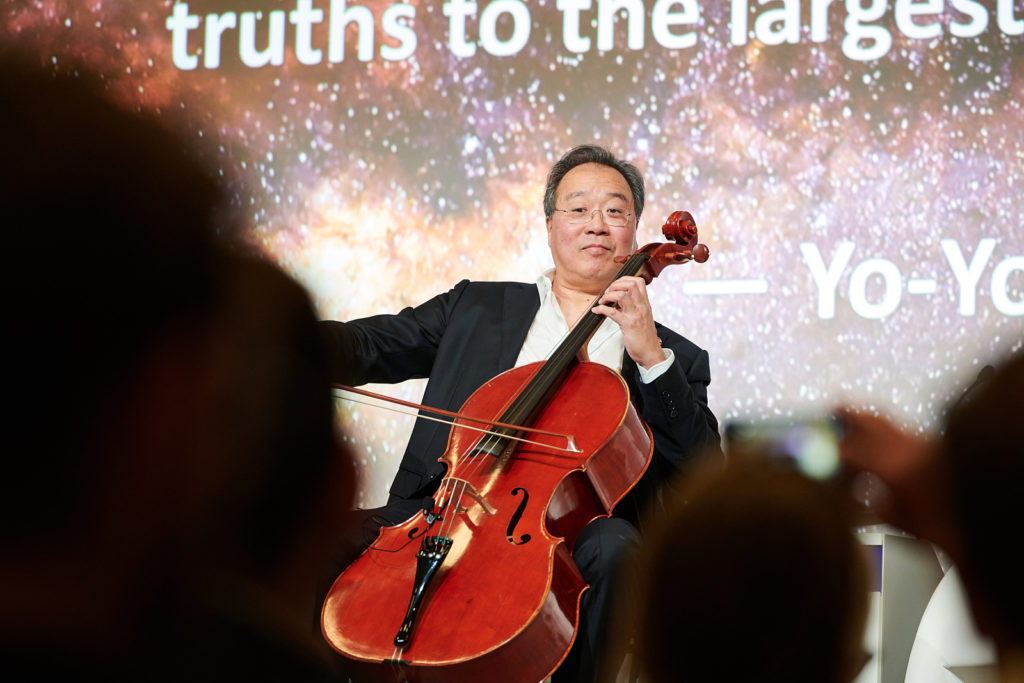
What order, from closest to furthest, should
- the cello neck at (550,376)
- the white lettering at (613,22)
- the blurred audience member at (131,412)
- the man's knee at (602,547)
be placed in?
the blurred audience member at (131,412) → the man's knee at (602,547) → the cello neck at (550,376) → the white lettering at (613,22)

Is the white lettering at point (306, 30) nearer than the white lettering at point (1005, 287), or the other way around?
the white lettering at point (1005, 287)

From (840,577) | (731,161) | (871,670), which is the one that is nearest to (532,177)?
(731,161)

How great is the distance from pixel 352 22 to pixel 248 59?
0.37m

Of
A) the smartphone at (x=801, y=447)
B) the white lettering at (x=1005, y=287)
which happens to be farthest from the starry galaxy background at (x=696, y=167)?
the smartphone at (x=801, y=447)

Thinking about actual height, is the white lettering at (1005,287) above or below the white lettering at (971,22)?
below

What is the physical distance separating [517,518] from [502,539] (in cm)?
5

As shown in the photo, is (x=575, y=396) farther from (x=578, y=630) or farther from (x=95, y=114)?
(x=95, y=114)

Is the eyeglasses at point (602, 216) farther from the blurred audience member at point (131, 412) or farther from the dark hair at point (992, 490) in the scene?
the blurred audience member at point (131, 412)

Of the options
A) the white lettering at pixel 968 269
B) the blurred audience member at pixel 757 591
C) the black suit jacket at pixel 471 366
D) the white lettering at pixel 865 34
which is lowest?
the black suit jacket at pixel 471 366

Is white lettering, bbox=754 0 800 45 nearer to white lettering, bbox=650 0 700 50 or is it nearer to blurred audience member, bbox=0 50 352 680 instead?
white lettering, bbox=650 0 700 50

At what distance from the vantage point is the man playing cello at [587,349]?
1.90 meters

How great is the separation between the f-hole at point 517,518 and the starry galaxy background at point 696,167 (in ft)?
4.16

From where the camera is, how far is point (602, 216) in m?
2.55

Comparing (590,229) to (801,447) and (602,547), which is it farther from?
(801,447)
